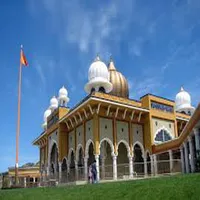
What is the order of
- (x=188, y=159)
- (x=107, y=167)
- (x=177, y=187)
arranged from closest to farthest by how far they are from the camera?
(x=177, y=187) < (x=188, y=159) < (x=107, y=167)

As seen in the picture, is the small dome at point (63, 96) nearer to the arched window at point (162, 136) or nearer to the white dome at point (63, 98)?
the white dome at point (63, 98)

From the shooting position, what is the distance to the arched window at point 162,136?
27580 millimetres

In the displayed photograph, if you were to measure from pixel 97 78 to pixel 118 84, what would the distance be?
597 centimetres

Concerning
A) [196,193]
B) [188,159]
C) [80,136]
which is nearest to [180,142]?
[188,159]

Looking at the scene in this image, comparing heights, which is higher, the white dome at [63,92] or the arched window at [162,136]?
the white dome at [63,92]

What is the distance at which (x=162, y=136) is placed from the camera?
28031 millimetres

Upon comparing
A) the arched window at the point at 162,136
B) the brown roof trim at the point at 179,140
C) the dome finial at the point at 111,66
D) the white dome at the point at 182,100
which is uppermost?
the dome finial at the point at 111,66

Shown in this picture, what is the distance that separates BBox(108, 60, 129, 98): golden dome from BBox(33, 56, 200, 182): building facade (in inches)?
182

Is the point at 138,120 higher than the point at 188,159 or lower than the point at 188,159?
higher

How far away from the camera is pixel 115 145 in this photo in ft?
82.5

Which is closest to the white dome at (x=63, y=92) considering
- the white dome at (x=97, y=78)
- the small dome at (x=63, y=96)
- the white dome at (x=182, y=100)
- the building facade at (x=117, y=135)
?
the small dome at (x=63, y=96)

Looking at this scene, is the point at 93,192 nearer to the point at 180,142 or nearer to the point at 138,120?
the point at 180,142

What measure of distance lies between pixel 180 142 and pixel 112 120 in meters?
5.45

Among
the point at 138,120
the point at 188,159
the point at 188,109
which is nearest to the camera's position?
the point at 188,159
